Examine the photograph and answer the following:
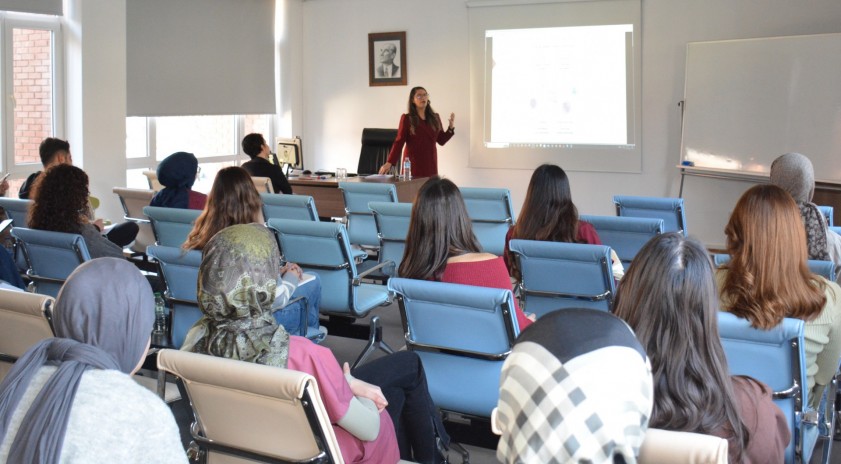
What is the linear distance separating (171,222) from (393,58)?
6.10 metres

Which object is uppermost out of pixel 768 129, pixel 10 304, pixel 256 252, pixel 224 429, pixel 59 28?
pixel 59 28

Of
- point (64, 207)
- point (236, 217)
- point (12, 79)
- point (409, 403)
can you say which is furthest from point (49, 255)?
point (12, 79)

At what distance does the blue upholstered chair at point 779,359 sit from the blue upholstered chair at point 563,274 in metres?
1.07

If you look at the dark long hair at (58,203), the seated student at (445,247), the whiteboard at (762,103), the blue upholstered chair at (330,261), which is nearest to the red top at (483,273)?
the seated student at (445,247)

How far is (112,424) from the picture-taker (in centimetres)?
139

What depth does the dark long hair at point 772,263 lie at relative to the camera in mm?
2660

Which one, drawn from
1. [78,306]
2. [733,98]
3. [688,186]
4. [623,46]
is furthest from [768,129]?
[78,306]

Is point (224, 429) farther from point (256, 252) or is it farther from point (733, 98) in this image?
point (733, 98)

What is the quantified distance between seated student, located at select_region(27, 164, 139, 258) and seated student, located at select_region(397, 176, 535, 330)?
182 centimetres

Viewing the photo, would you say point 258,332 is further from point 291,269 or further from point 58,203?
point 58,203

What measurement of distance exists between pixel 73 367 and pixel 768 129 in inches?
299

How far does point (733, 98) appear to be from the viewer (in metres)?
8.19

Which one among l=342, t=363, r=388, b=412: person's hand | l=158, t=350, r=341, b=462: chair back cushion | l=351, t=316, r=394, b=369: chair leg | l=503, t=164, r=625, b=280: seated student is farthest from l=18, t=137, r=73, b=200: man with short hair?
l=158, t=350, r=341, b=462: chair back cushion

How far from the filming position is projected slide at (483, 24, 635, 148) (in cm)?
916
